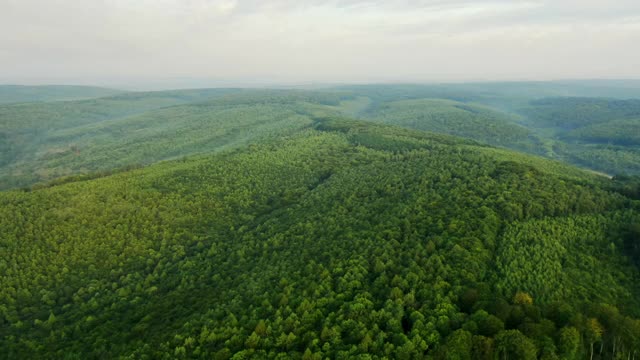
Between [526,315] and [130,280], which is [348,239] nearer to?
[526,315]

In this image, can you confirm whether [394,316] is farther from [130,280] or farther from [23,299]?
[23,299]

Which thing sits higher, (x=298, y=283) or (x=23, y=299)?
(x=298, y=283)

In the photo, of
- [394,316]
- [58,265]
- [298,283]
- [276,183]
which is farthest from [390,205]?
[58,265]

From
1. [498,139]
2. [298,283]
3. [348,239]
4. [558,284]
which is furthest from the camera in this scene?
[498,139]

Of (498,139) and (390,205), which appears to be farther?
(498,139)

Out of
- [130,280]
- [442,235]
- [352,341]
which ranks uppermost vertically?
[442,235]

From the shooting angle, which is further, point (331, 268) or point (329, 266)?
point (329, 266)

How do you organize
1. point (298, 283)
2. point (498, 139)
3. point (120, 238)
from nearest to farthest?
point (298, 283)
point (120, 238)
point (498, 139)
